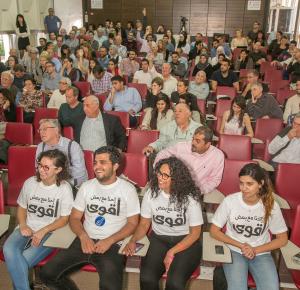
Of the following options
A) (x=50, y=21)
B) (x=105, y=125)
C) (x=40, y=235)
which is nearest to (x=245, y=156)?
(x=105, y=125)

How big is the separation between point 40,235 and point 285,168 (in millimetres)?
2204

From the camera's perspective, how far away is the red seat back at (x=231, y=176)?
347cm

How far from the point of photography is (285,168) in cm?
340

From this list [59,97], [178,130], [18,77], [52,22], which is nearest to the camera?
[178,130]

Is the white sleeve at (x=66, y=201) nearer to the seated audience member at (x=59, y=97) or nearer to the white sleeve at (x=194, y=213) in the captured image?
the white sleeve at (x=194, y=213)

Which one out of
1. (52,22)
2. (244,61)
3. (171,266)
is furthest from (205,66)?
(52,22)

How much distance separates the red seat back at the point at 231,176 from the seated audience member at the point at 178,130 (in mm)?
592

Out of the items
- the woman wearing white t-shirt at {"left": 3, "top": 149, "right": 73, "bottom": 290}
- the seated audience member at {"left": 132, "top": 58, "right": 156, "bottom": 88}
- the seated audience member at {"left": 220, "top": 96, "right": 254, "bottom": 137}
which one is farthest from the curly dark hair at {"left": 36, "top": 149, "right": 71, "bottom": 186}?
the seated audience member at {"left": 132, "top": 58, "right": 156, "bottom": 88}

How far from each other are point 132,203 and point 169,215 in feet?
0.95

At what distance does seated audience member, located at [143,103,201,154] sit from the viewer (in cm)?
388

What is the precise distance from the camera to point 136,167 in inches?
141

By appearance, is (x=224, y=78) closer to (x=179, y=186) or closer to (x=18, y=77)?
(x=18, y=77)

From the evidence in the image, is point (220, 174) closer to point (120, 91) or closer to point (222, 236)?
point (222, 236)

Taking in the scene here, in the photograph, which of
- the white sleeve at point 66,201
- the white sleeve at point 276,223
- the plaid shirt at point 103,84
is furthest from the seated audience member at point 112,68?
the white sleeve at point 276,223
